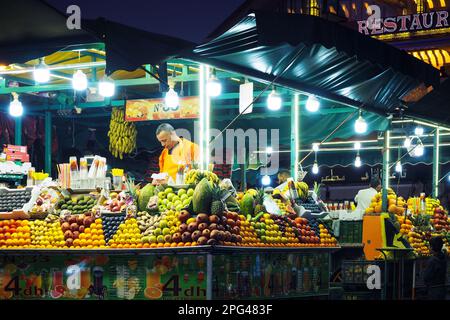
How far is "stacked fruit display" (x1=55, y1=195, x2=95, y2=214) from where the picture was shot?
31.0ft

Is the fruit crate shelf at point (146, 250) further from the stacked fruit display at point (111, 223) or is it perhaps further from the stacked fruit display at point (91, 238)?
the stacked fruit display at point (111, 223)

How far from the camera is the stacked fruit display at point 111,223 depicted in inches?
344

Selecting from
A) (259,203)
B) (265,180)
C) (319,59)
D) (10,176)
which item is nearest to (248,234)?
(259,203)

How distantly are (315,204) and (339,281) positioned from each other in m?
1.85

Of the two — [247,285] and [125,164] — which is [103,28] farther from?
[125,164]

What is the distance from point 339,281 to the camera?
12773 millimetres

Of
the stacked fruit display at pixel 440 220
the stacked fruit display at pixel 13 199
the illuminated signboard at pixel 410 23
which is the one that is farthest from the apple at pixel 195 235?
the illuminated signboard at pixel 410 23

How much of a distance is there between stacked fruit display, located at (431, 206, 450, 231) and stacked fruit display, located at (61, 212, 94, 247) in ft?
25.5

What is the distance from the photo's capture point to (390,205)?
13.6m

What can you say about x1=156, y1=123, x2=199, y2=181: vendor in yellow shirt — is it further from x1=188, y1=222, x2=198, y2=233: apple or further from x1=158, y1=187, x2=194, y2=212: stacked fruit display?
x1=188, y1=222, x2=198, y2=233: apple

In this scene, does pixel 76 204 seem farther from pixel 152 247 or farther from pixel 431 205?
pixel 431 205

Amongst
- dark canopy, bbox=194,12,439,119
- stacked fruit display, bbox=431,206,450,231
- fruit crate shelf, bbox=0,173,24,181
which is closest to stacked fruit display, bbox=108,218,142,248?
dark canopy, bbox=194,12,439,119

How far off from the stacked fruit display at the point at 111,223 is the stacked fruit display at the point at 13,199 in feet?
4.75
